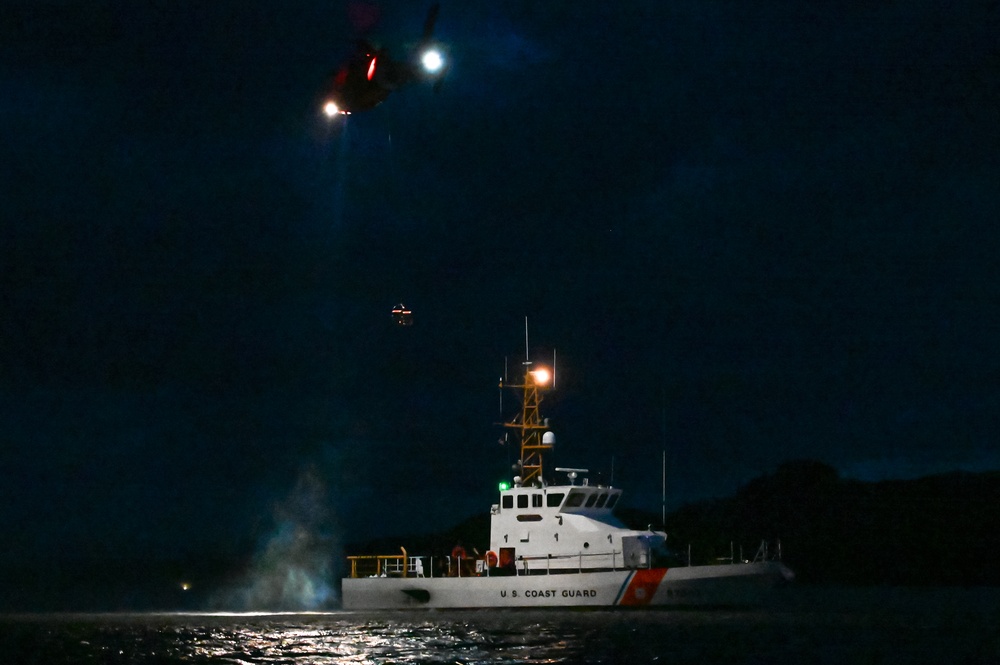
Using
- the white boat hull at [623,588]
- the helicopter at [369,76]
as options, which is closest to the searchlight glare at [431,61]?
the helicopter at [369,76]

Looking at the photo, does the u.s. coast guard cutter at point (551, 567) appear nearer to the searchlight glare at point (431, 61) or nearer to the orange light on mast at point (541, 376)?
the orange light on mast at point (541, 376)

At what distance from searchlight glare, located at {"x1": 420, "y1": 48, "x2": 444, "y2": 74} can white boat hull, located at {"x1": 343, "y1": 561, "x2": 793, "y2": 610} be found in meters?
15.4

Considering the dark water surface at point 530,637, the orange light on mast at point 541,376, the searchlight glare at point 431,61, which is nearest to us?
the dark water surface at point 530,637

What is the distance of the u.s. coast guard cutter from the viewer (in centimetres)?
3300

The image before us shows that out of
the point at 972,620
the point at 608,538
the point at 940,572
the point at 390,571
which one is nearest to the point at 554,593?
the point at 608,538

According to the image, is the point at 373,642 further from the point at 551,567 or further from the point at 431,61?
the point at 431,61

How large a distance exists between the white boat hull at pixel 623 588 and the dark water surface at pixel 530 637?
50cm

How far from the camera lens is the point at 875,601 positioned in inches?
1864

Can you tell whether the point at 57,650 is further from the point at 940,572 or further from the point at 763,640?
the point at 940,572

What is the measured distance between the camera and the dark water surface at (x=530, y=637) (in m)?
22.8

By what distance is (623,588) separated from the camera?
3334 cm

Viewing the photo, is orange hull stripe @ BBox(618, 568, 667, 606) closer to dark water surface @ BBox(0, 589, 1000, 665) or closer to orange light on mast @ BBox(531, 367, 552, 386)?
dark water surface @ BBox(0, 589, 1000, 665)

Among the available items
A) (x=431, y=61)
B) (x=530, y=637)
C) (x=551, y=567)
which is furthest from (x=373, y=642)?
(x=431, y=61)

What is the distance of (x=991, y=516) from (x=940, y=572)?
→ 12.8 metres
